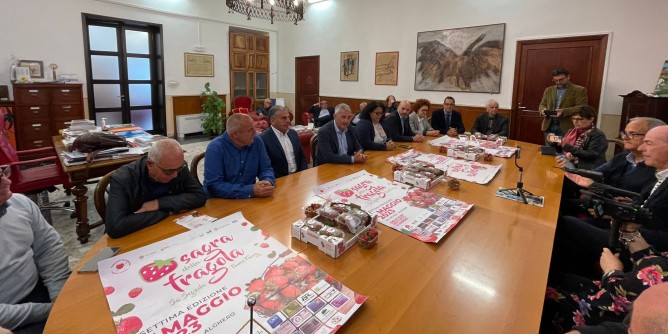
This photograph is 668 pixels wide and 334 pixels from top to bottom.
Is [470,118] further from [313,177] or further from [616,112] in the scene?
[313,177]

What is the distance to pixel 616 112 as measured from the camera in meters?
5.03

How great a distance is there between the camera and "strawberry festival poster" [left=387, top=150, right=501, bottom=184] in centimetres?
237

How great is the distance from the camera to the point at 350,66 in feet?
27.0

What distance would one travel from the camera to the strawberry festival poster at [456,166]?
2.37 meters

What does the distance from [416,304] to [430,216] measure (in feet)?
2.27

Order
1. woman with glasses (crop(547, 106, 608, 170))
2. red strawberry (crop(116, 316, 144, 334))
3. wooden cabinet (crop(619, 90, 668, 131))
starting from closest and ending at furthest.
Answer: red strawberry (crop(116, 316, 144, 334)), woman with glasses (crop(547, 106, 608, 170)), wooden cabinet (crop(619, 90, 668, 131))

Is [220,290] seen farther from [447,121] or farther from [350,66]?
[350,66]

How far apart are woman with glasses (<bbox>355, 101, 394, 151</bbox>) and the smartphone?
2.44 m

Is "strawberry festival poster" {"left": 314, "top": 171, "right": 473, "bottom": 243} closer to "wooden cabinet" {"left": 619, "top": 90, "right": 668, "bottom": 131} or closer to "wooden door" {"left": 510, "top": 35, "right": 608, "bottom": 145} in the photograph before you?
"wooden cabinet" {"left": 619, "top": 90, "right": 668, "bottom": 131}

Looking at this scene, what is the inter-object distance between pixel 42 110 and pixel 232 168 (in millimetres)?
5436

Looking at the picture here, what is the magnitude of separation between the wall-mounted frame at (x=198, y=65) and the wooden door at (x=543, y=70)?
678cm

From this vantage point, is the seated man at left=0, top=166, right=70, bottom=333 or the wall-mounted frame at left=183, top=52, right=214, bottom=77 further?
the wall-mounted frame at left=183, top=52, right=214, bottom=77

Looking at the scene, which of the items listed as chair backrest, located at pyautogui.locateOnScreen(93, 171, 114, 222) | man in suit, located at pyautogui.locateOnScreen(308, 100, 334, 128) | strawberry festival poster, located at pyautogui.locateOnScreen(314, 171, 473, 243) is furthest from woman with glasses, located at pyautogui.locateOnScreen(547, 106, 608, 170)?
man in suit, located at pyautogui.locateOnScreen(308, 100, 334, 128)

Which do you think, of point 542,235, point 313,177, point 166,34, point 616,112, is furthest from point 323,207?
point 166,34
